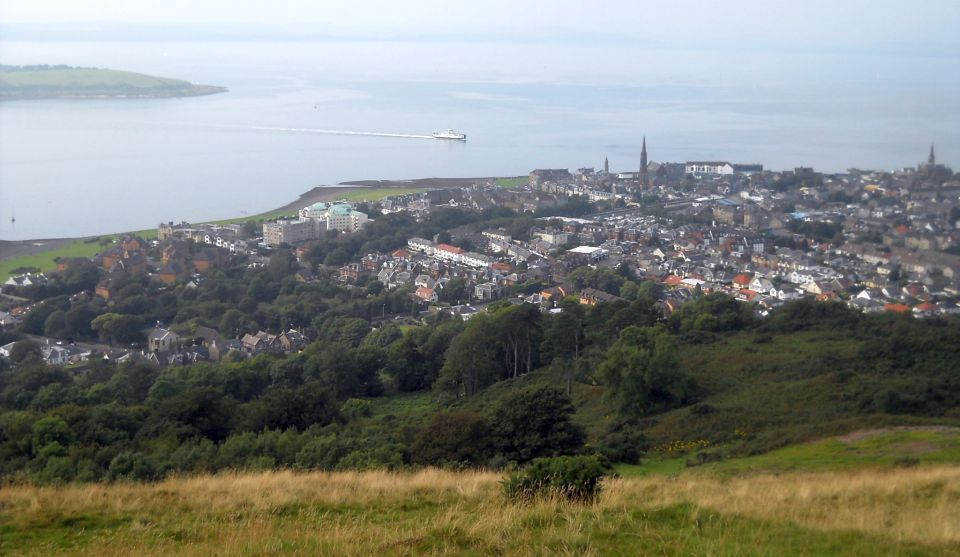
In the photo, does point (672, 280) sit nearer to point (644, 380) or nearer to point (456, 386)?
point (456, 386)

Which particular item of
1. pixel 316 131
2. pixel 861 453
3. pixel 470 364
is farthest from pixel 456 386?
pixel 316 131

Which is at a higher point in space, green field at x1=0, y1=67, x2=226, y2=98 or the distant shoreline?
green field at x1=0, y1=67, x2=226, y2=98

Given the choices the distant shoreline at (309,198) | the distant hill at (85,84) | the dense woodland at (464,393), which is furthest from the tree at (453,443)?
the distant hill at (85,84)

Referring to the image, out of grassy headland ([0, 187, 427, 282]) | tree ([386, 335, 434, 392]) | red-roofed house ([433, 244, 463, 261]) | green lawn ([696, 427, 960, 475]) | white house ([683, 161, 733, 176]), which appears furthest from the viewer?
white house ([683, 161, 733, 176])

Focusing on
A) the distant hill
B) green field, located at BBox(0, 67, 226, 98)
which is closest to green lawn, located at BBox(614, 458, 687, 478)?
the distant hill

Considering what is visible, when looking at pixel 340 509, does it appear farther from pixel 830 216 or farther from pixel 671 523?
pixel 830 216

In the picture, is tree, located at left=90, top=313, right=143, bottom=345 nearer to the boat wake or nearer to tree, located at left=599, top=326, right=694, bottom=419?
tree, located at left=599, top=326, right=694, bottom=419
